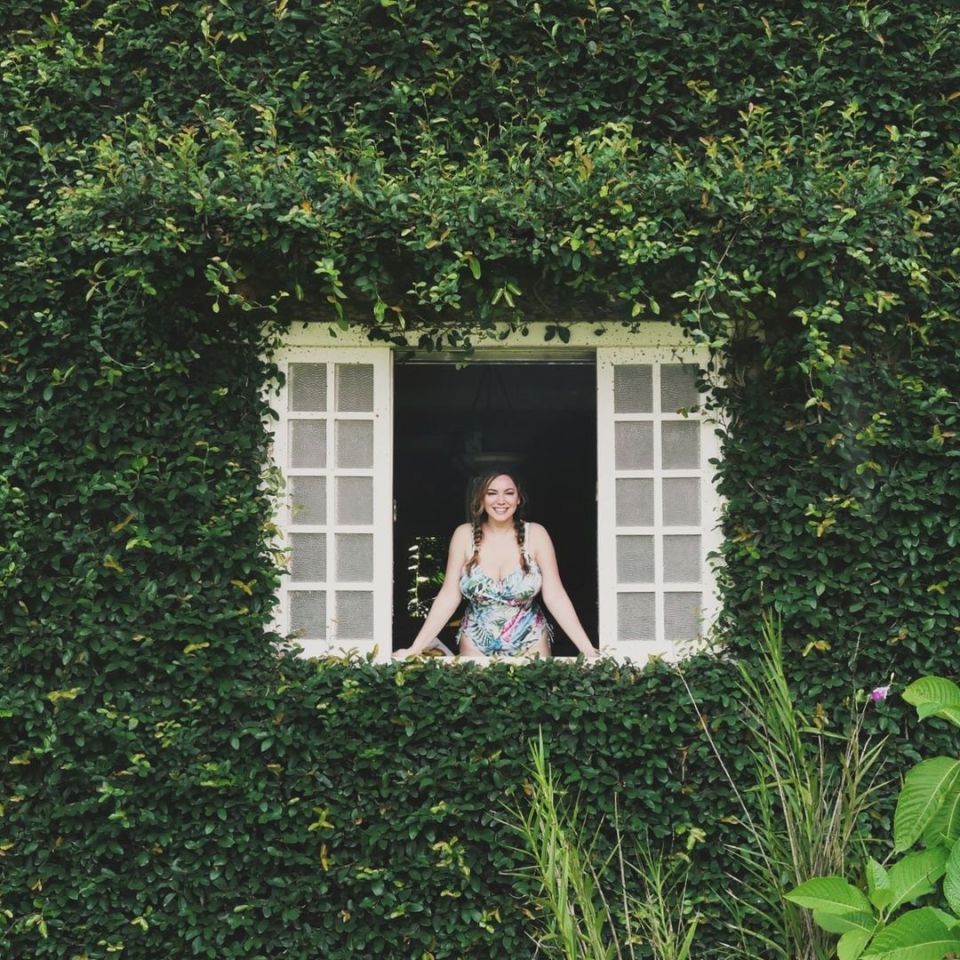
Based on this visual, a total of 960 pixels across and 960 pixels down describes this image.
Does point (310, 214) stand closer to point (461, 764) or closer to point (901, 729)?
point (461, 764)

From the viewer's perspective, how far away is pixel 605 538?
561cm

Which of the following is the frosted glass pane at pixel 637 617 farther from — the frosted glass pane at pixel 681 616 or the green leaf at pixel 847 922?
the green leaf at pixel 847 922

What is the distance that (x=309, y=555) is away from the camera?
221 inches

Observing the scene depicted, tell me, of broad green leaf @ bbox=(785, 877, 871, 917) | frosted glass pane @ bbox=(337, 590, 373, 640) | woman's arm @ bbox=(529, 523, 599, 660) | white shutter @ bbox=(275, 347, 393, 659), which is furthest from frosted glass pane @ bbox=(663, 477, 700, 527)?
broad green leaf @ bbox=(785, 877, 871, 917)

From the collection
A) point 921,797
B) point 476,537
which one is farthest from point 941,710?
point 476,537

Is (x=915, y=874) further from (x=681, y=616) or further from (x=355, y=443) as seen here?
(x=355, y=443)

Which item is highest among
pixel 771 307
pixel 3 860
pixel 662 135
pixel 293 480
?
pixel 662 135

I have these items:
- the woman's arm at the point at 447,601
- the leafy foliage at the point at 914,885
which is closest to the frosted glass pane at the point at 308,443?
the woman's arm at the point at 447,601

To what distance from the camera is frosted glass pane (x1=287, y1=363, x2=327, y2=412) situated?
566cm

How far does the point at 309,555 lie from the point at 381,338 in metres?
1.02

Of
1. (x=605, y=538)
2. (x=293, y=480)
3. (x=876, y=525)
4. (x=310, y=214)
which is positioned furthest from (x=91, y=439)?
(x=876, y=525)

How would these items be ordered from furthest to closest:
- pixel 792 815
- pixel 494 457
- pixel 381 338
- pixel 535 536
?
pixel 494 457
pixel 535 536
pixel 381 338
pixel 792 815

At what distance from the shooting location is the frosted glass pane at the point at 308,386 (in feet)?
18.6

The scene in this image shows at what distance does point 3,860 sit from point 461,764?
1.99 meters
